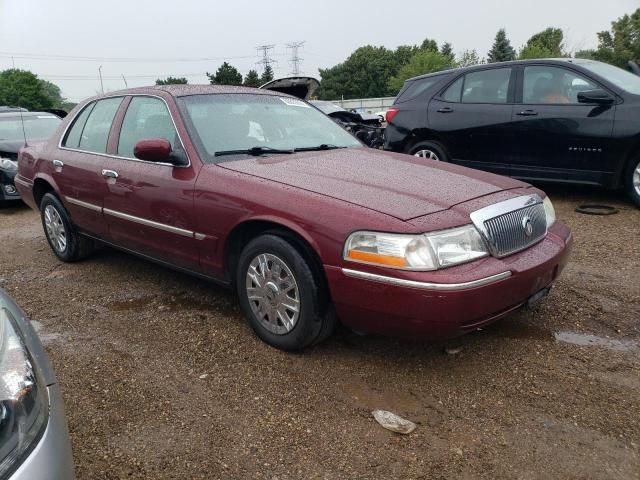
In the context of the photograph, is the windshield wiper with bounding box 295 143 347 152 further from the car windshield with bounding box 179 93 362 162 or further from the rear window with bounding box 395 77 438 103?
the rear window with bounding box 395 77 438 103

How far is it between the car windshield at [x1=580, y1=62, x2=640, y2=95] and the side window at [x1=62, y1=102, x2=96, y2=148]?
539 cm

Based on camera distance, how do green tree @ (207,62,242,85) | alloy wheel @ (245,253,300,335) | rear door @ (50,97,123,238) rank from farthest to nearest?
1. green tree @ (207,62,242,85)
2. rear door @ (50,97,123,238)
3. alloy wheel @ (245,253,300,335)

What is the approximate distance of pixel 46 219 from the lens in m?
5.30

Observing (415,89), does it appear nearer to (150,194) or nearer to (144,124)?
(144,124)

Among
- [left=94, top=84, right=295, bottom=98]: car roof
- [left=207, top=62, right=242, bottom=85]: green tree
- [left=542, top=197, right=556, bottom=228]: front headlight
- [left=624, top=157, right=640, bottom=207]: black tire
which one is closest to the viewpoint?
[left=542, top=197, right=556, bottom=228]: front headlight

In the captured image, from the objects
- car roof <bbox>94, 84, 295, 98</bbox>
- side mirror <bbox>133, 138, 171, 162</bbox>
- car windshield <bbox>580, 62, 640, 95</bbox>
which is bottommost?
side mirror <bbox>133, 138, 171, 162</bbox>

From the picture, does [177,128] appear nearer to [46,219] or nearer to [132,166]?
[132,166]

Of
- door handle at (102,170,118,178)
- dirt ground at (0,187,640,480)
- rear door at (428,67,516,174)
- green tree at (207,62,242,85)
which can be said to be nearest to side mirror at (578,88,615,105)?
rear door at (428,67,516,174)

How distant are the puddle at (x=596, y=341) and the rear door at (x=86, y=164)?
137 inches

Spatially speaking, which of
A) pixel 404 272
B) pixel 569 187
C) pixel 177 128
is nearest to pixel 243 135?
pixel 177 128

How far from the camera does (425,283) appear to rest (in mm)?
2559

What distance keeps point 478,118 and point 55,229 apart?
500cm

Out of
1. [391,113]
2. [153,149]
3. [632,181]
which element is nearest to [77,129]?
[153,149]

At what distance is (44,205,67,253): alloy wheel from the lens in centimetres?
508
